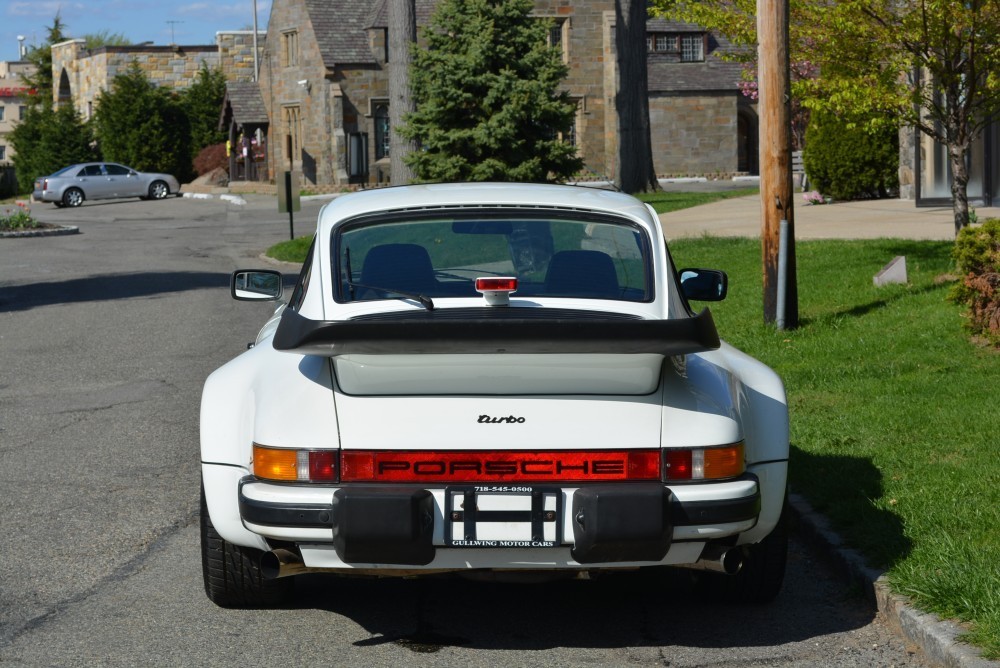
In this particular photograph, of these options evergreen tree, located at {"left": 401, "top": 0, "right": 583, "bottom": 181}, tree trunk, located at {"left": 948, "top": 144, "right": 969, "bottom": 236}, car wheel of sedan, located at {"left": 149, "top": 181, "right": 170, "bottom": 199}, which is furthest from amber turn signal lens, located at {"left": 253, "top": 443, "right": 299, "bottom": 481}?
car wheel of sedan, located at {"left": 149, "top": 181, "right": 170, "bottom": 199}

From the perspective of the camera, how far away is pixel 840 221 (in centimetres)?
2117

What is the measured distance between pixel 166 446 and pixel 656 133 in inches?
1975

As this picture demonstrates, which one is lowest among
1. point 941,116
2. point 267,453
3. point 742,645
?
point 742,645

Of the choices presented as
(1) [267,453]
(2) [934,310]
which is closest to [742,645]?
(1) [267,453]

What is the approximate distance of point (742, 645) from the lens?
5.07 meters

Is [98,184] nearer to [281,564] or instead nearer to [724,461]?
[281,564]

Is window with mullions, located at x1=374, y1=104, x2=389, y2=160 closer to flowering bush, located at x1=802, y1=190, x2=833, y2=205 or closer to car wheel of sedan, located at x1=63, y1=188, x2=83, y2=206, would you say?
car wheel of sedan, located at x1=63, y1=188, x2=83, y2=206

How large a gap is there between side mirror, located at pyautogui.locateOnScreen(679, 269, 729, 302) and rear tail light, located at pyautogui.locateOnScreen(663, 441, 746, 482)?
151cm

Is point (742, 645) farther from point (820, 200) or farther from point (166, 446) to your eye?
point (820, 200)

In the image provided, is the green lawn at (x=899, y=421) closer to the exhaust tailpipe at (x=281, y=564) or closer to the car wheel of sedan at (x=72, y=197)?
the exhaust tailpipe at (x=281, y=564)

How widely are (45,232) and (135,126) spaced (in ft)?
83.1

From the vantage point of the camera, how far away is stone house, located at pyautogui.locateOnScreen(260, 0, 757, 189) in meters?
51.1

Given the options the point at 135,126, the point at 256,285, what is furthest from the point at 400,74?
the point at 135,126

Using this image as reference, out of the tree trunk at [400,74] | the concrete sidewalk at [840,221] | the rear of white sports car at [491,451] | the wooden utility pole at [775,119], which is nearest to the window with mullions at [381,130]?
the concrete sidewalk at [840,221]
